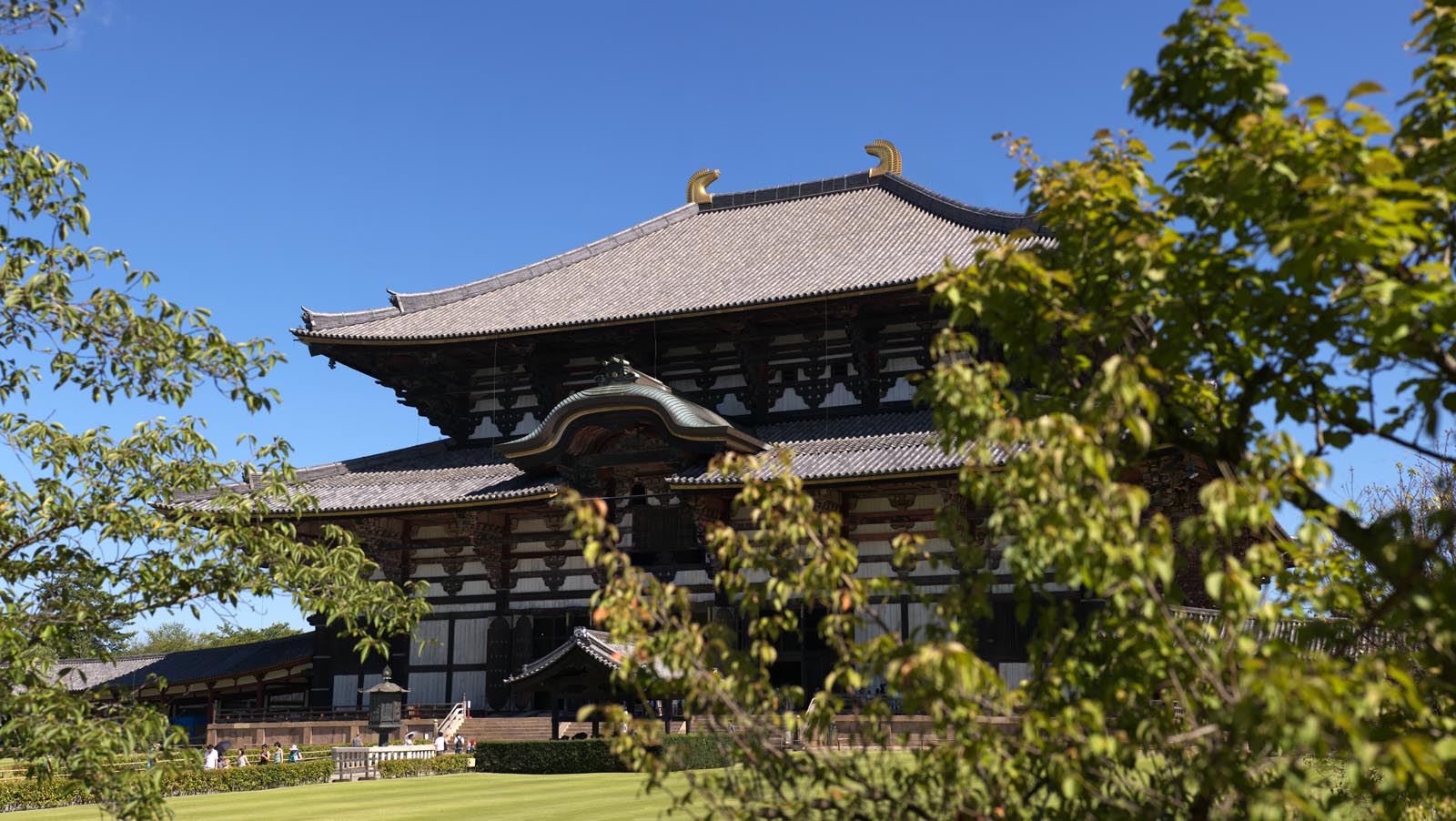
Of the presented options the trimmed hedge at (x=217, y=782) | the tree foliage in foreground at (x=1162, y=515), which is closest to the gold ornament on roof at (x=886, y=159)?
the trimmed hedge at (x=217, y=782)

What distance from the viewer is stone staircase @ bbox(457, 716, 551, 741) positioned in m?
27.6

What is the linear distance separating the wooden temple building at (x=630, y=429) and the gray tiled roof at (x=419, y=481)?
0.10 m

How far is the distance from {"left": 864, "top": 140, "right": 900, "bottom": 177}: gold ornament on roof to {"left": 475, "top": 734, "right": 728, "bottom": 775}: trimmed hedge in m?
23.3

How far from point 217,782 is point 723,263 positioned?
19.9m

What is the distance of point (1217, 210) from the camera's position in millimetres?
5973

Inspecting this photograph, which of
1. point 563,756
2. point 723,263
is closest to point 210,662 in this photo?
point 723,263

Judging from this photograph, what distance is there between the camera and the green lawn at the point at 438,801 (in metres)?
15.4

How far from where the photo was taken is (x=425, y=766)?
81.3ft

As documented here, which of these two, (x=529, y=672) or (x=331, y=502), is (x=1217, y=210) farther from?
(x=331, y=502)

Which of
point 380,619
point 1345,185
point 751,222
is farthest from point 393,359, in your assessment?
point 1345,185

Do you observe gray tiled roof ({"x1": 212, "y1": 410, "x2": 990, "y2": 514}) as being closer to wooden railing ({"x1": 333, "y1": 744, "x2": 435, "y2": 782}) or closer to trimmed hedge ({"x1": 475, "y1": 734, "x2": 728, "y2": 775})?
wooden railing ({"x1": 333, "y1": 744, "x2": 435, "y2": 782})

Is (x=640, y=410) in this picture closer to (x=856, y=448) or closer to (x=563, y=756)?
(x=856, y=448)

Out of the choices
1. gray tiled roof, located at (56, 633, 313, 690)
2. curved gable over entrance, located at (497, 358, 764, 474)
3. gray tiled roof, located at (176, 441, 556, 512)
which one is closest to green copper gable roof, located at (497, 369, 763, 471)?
curved gable over entrance, located at (497, 358, 764, 474)

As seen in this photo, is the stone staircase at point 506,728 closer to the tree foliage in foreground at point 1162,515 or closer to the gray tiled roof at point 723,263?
the gray tiled roof at point 723,263
